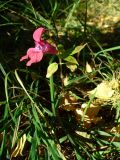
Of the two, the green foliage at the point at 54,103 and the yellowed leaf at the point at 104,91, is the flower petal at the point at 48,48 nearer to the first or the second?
the green foliage at the point at 54,103

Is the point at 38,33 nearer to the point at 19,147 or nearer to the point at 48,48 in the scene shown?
the point at 48,48

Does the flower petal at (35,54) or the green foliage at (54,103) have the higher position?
the flower petal at (35,54)

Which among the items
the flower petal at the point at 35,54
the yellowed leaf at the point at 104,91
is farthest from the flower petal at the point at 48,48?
the yellowed leaf at the point at 104,91

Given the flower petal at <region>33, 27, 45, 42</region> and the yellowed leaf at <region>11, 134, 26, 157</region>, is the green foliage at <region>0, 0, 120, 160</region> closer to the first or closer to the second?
the yellowed leaf at <region>11, 134, 26, 157</region>

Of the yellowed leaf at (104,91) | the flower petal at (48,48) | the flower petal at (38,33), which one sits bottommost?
the yellowed leaf at (104,91)

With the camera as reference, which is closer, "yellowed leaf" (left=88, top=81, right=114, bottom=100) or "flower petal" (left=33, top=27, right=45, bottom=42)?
"flower petal" (left=33, top=27, right=45, bottom=42)

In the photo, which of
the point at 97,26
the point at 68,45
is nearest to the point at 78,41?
the point at 68,45

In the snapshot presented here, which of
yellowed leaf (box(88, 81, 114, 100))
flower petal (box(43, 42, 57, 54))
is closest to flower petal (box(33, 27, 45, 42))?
flower petal (box(43, 42, 57, 54))

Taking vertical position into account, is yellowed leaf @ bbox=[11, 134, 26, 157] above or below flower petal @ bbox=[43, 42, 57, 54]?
below

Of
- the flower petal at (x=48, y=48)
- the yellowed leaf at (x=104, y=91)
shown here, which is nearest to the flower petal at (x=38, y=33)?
the flower petal at (x=48, y=48)

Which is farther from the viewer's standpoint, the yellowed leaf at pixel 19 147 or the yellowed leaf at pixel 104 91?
the yellowed leaf at pixel 104 91

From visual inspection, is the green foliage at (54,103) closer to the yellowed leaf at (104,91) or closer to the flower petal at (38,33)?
the yellowed leaf at (104,91)
